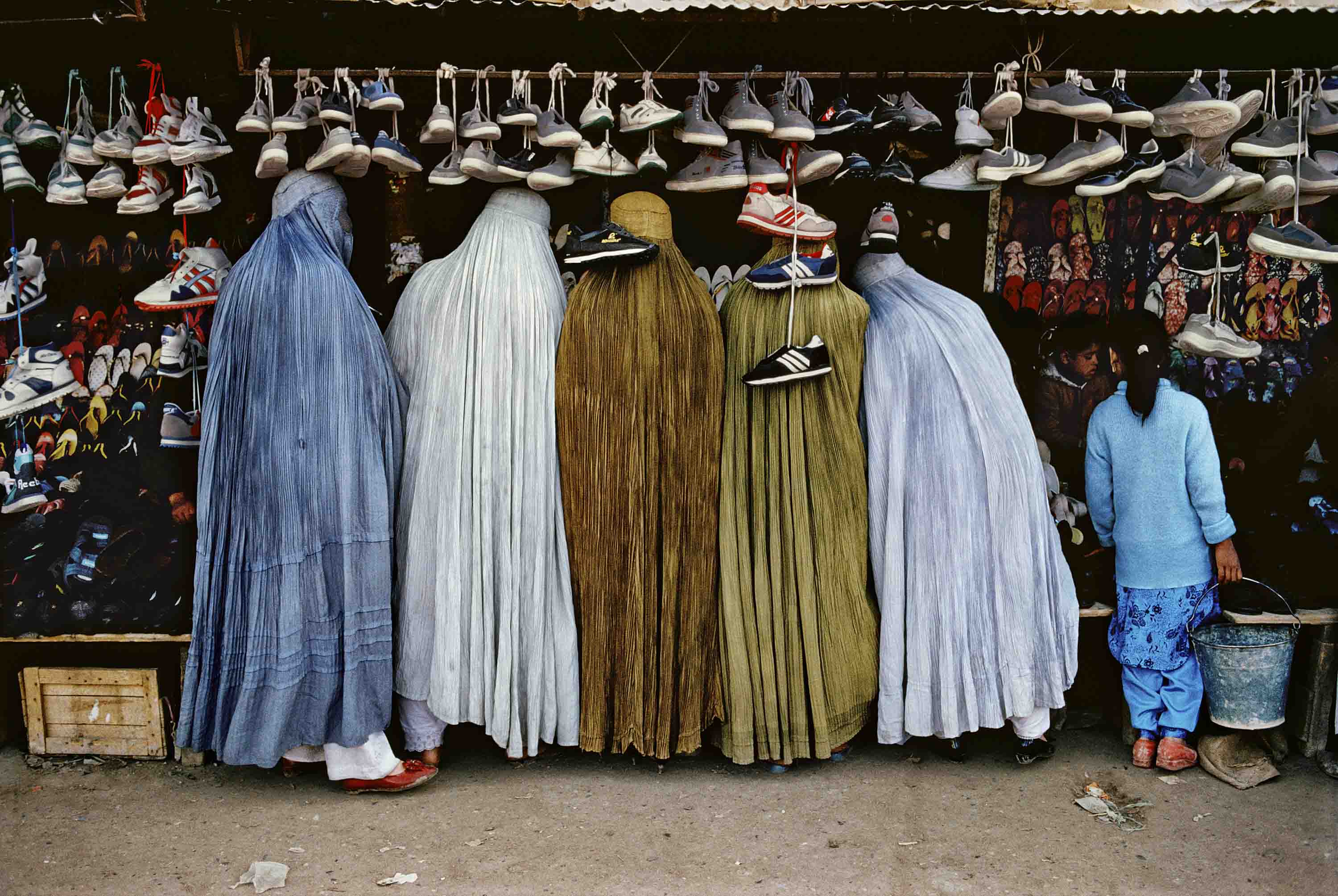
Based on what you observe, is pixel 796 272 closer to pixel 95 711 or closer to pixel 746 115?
pixel 746 115

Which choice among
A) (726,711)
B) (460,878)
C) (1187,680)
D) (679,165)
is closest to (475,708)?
(460,878)

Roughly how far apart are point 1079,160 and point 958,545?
160cm

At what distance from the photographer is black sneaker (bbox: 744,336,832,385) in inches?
148

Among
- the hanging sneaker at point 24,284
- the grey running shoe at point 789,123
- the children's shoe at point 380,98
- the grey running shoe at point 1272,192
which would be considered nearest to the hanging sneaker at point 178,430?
the hanging sneaker at point 24,284

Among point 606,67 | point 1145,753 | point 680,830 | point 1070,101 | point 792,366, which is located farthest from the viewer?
point 606,67

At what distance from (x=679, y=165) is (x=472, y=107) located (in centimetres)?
92

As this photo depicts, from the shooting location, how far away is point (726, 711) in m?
3.97

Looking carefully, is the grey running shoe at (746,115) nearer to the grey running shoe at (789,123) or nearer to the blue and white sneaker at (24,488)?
the grey running shoe at (789,123)

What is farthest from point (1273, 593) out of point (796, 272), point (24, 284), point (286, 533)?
point (24, 284)

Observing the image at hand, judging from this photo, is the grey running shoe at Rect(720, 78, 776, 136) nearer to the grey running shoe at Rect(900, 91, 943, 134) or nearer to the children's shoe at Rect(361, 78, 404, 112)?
the grey running shoe at Rect(900, 91, 943, 134)

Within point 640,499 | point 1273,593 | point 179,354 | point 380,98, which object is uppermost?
point 380,98

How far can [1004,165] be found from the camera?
4.02m

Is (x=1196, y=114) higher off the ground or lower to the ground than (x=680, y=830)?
higher

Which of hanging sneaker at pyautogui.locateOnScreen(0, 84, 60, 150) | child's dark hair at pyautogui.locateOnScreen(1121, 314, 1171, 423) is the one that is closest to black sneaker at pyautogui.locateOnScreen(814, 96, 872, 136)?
child's dark hair at pyautogui.locateOnScreen(1121, 314, 1171, 423)
